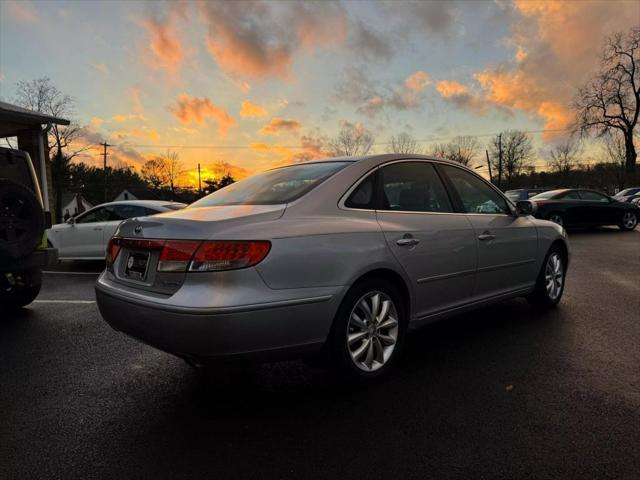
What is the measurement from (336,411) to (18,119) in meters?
11.9

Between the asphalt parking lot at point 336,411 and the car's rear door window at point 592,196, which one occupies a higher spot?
the car's rear door window at point 592,196

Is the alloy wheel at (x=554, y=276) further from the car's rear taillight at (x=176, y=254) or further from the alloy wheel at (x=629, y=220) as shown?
the alloy wheel at (x=629, y=220)

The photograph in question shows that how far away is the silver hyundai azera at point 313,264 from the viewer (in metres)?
2.45

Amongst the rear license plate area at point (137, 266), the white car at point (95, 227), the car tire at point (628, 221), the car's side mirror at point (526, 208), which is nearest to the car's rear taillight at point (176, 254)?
the rear license plate area at point (137, 266)

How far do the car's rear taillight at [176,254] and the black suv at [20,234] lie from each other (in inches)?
115

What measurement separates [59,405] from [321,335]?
1.73 metres

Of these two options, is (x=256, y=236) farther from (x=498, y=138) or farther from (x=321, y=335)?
(x=498, y=138)

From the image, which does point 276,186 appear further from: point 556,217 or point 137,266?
point 556,217

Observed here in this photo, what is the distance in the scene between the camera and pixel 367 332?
119 inches

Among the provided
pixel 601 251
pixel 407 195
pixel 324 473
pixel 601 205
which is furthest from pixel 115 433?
pixel 601 205

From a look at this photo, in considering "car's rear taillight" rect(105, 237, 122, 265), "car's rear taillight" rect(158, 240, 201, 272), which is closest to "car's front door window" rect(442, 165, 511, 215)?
"car's rear taillight" rect(158, 240, 201, 272)

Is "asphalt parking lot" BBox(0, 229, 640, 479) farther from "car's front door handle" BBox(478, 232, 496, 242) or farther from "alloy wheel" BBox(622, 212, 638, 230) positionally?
"alloy wheel" BBox(622, 212, 638, 230)

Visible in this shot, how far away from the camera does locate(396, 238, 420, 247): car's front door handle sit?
10.4ft

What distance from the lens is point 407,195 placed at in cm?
355
